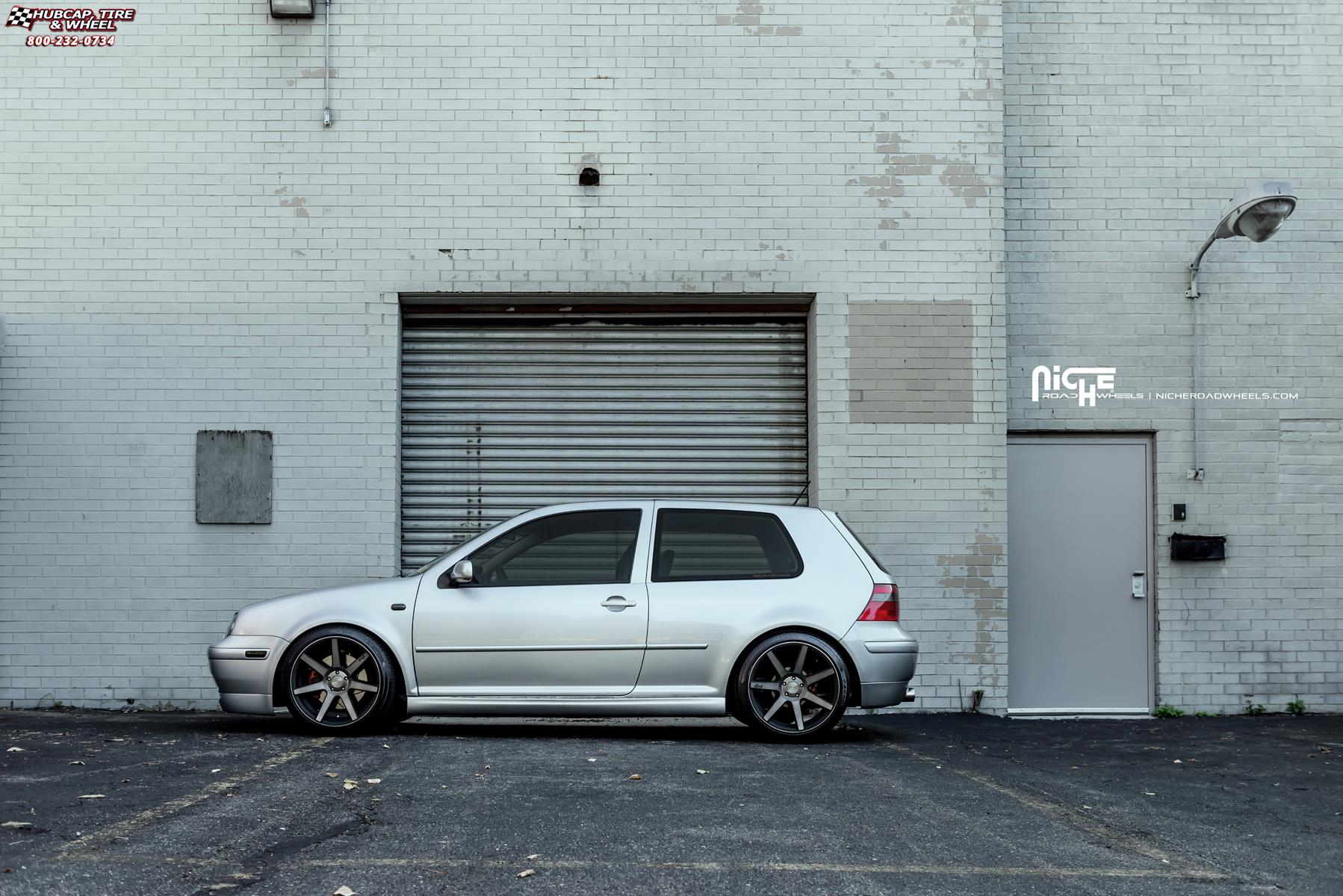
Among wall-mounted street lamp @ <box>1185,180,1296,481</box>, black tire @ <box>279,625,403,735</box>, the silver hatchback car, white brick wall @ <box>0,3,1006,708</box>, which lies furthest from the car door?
wall-mounted street lamp @ <box>1185,180,1296,481</box>

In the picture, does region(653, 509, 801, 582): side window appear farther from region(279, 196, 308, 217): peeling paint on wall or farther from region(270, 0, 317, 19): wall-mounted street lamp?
region(270, 0, 317, 19): wall-mounted street lamp

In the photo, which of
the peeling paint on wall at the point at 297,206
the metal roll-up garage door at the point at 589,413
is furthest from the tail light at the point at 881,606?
the peeling paint on wall at the point at 297,206

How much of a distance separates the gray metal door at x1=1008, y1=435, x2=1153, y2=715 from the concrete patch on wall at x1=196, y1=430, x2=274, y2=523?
6.18 meters

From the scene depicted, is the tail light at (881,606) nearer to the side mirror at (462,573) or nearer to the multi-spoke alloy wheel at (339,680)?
the side mirror at (462,573)

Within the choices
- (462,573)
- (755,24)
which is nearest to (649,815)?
(462,573)

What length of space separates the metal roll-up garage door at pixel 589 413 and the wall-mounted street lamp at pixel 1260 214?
3520 millimetres

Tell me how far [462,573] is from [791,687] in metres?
2.12

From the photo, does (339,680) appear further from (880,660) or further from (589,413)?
(589,413)

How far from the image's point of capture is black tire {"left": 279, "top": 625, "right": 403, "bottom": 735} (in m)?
8.95

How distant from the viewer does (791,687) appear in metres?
8.95

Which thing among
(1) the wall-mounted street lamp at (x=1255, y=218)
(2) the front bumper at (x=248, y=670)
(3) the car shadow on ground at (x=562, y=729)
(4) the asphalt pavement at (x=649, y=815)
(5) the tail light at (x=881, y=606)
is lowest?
(3) the car shadow on ground at (x=562, y=729)

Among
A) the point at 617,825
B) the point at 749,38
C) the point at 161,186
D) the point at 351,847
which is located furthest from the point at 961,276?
the point at 351,847

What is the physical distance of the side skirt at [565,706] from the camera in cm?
891

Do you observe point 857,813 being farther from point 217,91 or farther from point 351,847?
point 217,91
